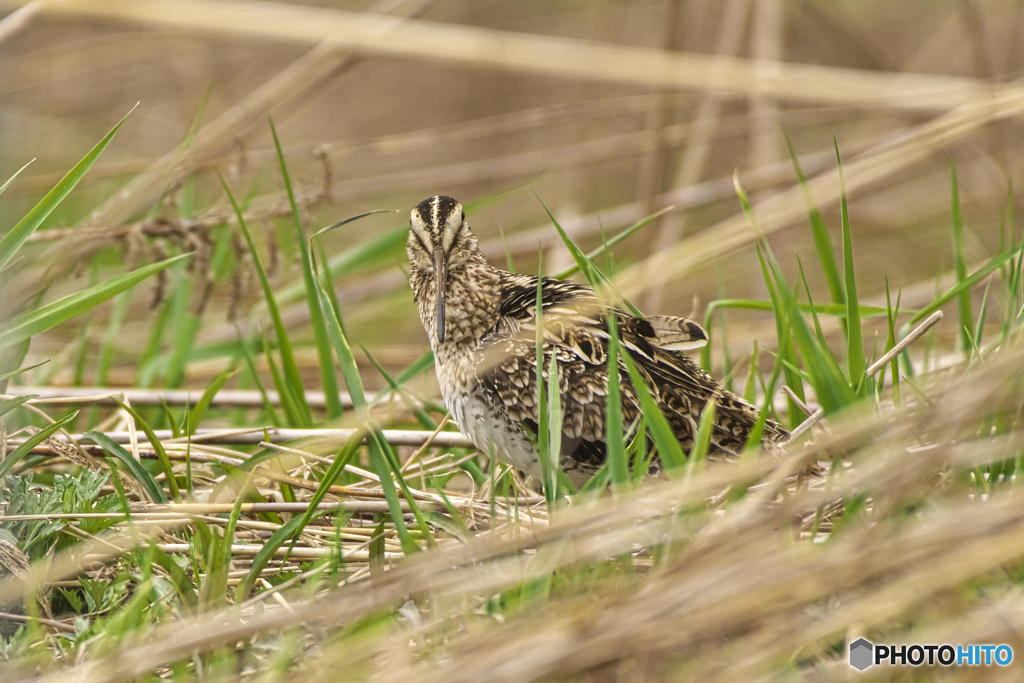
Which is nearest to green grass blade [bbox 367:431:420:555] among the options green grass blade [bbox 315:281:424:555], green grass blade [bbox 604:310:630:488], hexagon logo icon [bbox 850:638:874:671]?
green grass blade [bbox 315:281:424:555]

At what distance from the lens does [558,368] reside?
3.26 metres

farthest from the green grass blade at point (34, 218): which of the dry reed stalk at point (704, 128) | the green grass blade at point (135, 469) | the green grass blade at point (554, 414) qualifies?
the dry reed stalk at point (704, 128)

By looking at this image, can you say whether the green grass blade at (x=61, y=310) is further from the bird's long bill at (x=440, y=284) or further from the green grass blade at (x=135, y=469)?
the bird's long bill at (x=440, y=284)

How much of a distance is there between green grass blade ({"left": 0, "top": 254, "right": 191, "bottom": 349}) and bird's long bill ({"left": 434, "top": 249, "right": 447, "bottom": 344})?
97 cm

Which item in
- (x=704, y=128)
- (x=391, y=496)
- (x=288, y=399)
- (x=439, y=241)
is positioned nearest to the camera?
(x=391, y=496)

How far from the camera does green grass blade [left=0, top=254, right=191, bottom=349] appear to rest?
2.85 meters

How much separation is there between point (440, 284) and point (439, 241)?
19 cm

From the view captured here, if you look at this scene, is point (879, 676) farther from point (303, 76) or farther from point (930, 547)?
point (303, 76)

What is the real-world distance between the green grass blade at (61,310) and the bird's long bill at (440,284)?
0.97 meters

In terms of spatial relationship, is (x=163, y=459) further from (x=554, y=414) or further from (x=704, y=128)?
(x=704, y=128)

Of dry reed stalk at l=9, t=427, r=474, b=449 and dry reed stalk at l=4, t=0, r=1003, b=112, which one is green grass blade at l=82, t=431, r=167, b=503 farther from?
dry reed stalk at l=4, t=0, r=1003, b=112

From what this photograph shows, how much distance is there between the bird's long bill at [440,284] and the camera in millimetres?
3486

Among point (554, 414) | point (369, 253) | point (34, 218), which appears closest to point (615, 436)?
point (554, 414)

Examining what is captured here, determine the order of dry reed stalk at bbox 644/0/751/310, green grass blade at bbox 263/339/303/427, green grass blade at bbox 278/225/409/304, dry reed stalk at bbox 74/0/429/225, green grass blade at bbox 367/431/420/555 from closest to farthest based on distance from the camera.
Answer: green grass blade at bbox 367/431/420/555 → dry reed stalk at bbox 74/0/429/225 → green grass blade at bbox 263/339/303/427 → green grass blade at bbox 278/225/409/304 → dry reed stalk at bbox 644/0/751/310
